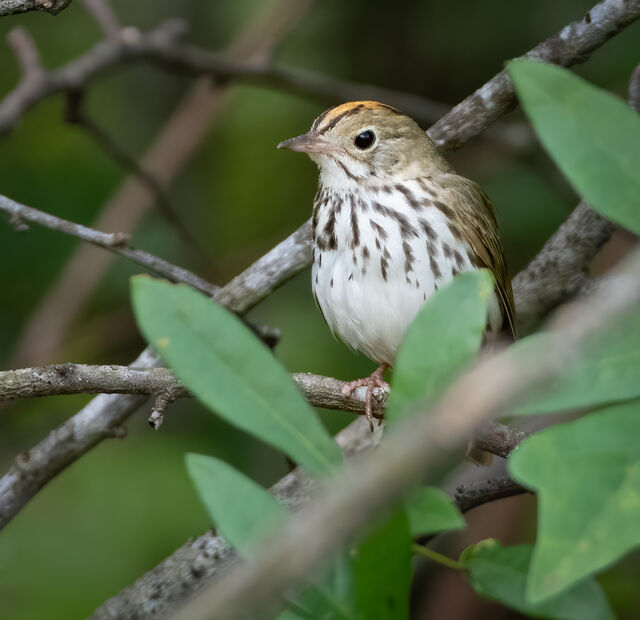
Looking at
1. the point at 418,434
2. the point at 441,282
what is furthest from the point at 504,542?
the point at 418,434

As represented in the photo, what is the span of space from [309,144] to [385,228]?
304 mm

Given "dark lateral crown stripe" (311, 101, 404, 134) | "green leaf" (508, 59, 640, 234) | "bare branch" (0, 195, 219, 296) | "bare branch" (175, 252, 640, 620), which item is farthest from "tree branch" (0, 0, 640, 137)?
"bare branch" (175, 252, 640, 620)

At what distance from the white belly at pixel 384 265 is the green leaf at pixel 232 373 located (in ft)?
4.93

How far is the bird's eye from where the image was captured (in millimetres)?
2561

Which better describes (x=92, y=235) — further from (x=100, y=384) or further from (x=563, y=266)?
(x=563, y=266)

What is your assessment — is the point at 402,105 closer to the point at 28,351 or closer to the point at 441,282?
the point at 441,282

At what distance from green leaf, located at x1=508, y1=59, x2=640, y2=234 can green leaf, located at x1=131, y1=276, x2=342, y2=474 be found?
318mm

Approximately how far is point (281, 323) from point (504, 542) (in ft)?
3.85

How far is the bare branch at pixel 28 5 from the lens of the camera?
1766 mm

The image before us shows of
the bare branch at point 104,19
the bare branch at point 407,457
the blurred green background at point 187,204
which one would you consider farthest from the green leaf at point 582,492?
the bare branch at point 104,19

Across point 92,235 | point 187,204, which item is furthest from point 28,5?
point 187,204

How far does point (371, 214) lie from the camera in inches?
97.0

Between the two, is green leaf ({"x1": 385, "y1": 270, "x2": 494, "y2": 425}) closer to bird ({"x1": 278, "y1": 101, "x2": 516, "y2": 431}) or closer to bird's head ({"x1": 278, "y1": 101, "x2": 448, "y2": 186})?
bird ({"x1": 278, "y1": 101, "x2": 516, "y2": 431})

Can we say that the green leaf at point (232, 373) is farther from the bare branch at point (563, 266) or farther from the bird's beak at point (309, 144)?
the bare branch at point (563, 266)
